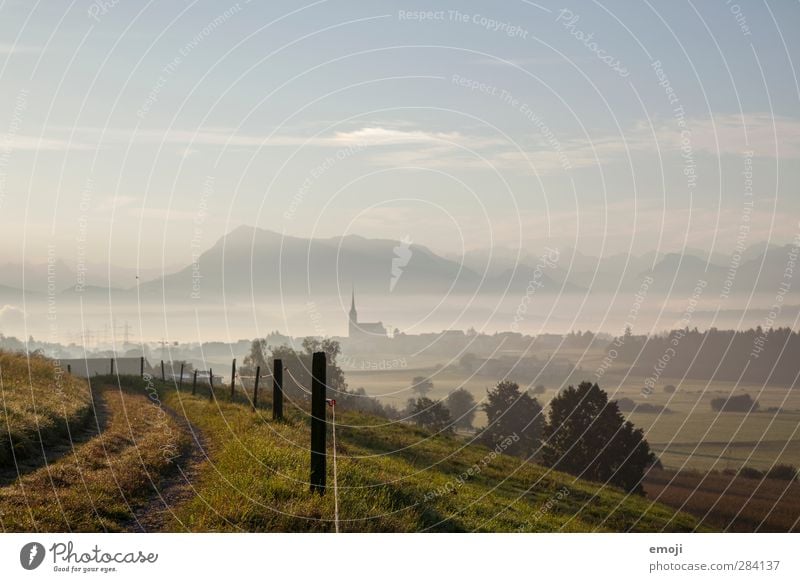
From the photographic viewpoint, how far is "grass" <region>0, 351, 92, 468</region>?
74.4 ft

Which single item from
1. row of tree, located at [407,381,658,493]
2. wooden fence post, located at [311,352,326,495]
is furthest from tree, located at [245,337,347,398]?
wooden fence post, located at [311,352,326,495]

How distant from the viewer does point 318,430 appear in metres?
16.8

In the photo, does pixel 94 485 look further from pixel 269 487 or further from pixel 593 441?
pixel 593 441

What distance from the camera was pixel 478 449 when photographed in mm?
41281

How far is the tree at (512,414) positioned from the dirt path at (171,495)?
60.7 m

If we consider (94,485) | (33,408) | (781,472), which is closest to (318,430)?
(94,485)

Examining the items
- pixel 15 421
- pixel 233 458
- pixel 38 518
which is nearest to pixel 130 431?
pixel 15 421

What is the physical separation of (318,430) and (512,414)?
73.8 m

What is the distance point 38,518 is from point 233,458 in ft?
19.5

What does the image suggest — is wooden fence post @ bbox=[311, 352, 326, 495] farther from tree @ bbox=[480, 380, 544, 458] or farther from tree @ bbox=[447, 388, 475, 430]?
tree @ bbox=[447, 388, 475, 430]

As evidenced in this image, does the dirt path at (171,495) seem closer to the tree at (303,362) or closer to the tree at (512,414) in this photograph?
the tree at (303,362)

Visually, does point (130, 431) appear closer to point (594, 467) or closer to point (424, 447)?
point (424, 447)

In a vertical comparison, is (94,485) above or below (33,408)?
below

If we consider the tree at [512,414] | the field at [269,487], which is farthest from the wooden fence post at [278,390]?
the tree at [512,414]
